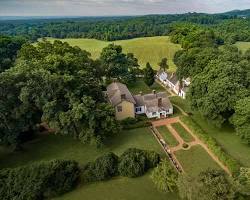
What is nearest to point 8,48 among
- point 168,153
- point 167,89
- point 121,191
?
point 167,89

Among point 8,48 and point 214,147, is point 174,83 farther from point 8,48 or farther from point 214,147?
point 8,48

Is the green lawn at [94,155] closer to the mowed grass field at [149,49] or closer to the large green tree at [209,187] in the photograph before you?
the large green tree at [209,187]

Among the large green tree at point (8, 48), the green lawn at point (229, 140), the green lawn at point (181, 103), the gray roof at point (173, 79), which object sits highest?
the large green tree at point (8, 48)

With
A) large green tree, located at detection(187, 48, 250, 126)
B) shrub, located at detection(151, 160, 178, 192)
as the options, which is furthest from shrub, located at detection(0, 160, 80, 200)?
large green tree, located at detection(187, 48, 250, 126)

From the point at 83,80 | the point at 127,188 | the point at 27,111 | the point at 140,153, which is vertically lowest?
the point at 127,188

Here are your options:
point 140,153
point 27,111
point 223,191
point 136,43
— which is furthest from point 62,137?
point 136,43

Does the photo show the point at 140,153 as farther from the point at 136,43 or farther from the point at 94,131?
the point at 136,43

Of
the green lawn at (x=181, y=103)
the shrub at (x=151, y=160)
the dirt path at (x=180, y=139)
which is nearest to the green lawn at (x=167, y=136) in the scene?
the dirt path at (x=180, y=139)
